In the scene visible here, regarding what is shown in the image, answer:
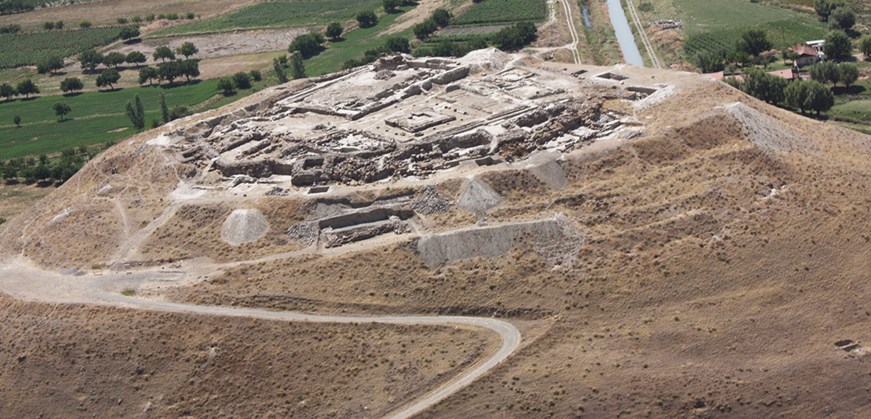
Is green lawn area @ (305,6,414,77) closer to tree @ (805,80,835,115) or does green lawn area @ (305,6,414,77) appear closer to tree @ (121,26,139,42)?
tree @ (121,26,139,42)

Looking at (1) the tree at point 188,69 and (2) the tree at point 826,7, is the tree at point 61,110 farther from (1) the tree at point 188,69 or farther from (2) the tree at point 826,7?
(2) the tree at point 826,7

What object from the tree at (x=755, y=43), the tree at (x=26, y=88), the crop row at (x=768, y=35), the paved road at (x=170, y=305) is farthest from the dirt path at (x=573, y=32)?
the tree at (x=26, y=88)

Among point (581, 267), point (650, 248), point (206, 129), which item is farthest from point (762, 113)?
point (206, 129)

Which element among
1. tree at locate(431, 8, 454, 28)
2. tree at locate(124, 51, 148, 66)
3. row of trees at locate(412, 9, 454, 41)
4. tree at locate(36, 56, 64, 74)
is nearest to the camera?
row of trees at locate(412, 9, 454, 41)

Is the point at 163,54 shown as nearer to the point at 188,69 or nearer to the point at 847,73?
the point at 188,69

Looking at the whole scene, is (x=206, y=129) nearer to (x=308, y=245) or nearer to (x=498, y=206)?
(x=308, y=245)

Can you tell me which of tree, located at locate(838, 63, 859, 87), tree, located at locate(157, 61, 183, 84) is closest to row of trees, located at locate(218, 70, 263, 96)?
tree, located at locate(157, 61, 183, 84)
